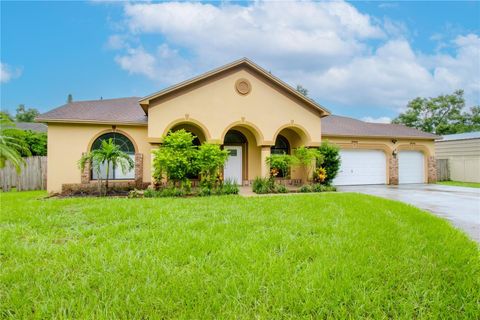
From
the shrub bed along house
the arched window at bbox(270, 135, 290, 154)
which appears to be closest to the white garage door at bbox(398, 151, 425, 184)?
the shrub bed along house

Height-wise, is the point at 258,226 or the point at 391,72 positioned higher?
the point at 391,72

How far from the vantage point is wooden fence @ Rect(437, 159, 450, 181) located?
68.6ft

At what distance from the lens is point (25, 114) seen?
47719 millimetres

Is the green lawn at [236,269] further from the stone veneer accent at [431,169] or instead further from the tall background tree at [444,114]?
the tall background tree at [444,114]

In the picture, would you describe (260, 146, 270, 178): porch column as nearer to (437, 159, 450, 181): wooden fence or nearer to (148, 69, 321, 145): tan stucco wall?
(148, 69, 321, 145): tan stucco wall

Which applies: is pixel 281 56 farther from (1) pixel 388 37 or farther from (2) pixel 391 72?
(2) pixel 391 72

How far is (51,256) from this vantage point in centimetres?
406

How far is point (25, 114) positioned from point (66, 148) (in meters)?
47.2

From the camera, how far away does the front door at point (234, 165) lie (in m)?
15.8

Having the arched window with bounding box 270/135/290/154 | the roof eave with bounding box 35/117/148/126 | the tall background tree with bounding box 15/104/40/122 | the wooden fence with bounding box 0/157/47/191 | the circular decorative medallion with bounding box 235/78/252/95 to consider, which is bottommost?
the wooden fence with bounding box 0/157/47/191

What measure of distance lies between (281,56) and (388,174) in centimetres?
1195

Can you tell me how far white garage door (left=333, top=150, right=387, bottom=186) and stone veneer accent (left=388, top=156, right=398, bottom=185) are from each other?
27cm

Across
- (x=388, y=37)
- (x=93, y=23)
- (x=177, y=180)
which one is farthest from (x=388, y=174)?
(x=93, y=23)

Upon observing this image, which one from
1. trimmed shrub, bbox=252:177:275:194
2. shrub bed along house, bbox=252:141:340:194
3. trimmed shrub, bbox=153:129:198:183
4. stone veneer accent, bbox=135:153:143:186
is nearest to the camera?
trimmed shrub, bbox=153:129:198:183
